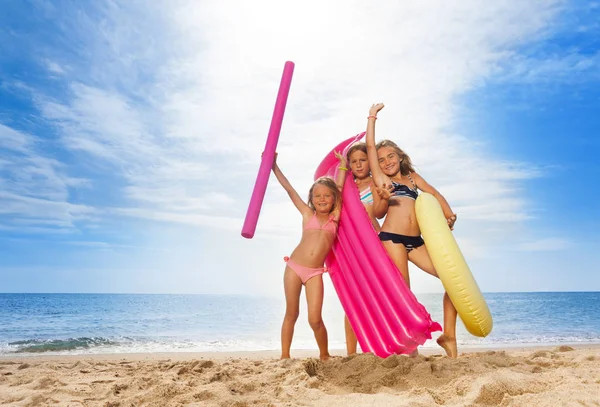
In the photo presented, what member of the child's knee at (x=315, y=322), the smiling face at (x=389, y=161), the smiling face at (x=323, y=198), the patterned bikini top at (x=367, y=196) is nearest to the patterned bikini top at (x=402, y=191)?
the smiling face at (x=389, y=161)

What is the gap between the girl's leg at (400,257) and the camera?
13.7 ft

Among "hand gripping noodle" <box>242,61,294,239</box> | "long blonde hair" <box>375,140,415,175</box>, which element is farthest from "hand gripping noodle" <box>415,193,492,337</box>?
"hand gripping noodle" <box>242,61,294,239</box>

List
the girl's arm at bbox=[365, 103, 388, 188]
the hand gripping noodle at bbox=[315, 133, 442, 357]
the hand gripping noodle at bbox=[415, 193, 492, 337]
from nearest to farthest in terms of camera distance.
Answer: the hand gripping noodle at bbox=[415, 193, 492, 337], the hand gripping noodle at bbox=[315, 133, 442, 357], the girl's arm at bbox=[365, 103, 388, 188]

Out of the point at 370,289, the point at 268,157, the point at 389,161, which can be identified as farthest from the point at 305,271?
the point at 389,161

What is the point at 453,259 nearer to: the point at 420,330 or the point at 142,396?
the point at 420,330

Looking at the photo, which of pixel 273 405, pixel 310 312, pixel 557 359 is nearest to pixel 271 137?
pixel 310 312

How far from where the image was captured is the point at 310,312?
4.18 m

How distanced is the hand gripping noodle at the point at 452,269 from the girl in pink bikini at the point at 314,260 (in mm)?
800

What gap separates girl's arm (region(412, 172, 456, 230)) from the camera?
168 inches

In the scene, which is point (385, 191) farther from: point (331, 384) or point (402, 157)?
point (331, 384)

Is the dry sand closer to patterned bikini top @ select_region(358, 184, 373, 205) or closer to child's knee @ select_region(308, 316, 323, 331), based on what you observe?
child's knee @ select_region(308, 316, 323, 331)

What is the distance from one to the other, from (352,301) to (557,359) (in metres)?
1.97

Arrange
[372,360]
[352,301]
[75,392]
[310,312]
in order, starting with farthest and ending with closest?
[352,301] → [310,312] → [372,360] → [75,392]

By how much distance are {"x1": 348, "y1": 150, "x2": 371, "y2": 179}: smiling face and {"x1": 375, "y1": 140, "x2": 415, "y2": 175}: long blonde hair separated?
0.16m
